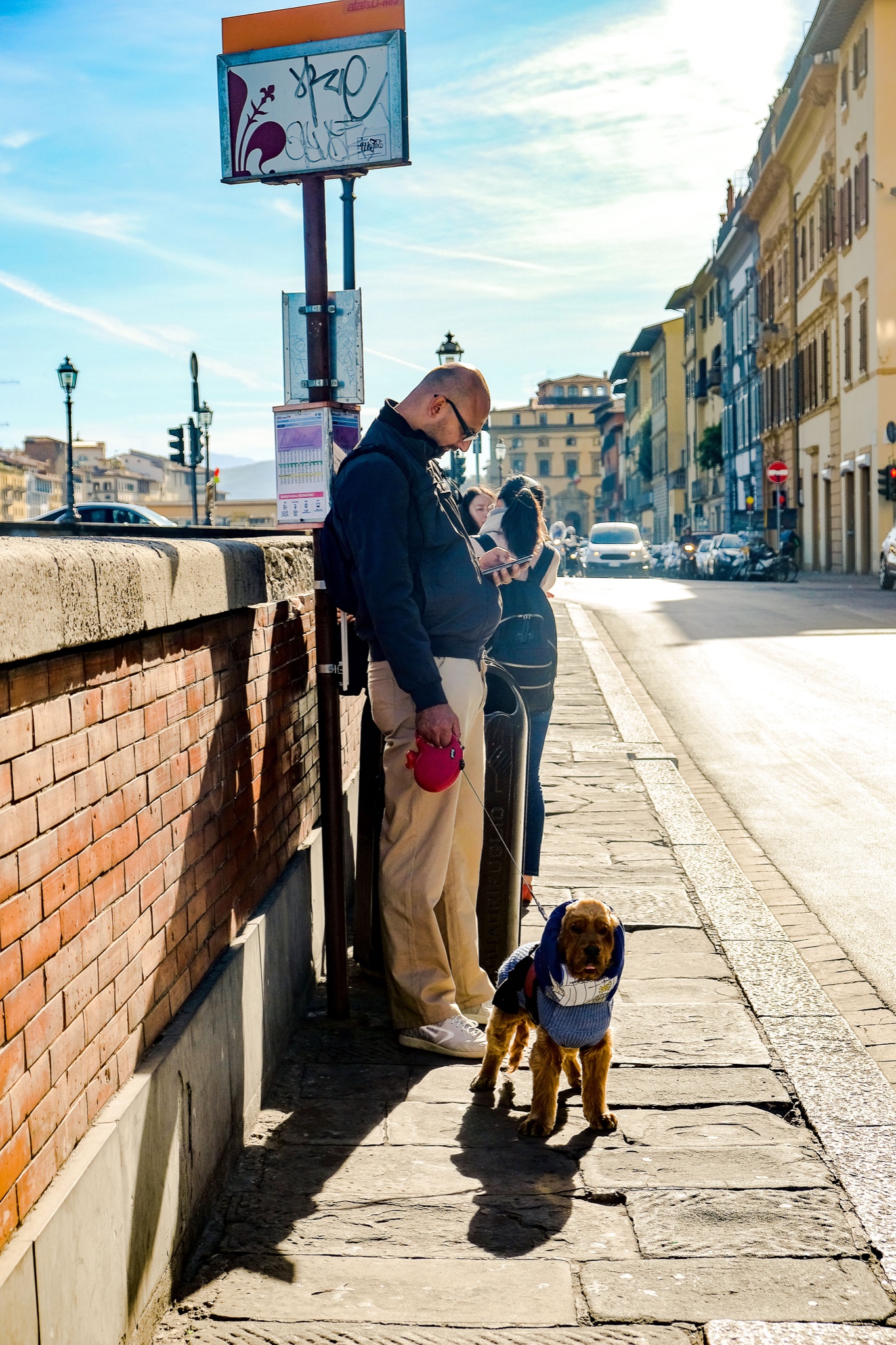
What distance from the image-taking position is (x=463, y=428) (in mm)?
4480

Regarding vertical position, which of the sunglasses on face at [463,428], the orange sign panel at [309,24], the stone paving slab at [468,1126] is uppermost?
the orange sign panel at [309,24]

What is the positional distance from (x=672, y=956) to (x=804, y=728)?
5.75 m

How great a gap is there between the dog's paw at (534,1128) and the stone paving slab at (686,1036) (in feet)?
1.83

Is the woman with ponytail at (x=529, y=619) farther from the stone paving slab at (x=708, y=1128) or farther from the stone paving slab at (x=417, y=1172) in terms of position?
the stone paving slab at (x=417, y=1172)

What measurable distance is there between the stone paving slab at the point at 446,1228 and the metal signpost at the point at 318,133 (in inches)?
53.9

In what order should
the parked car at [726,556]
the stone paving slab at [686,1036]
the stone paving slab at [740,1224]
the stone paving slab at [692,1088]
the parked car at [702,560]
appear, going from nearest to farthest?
the stone paving slab at [740,1224]
the stone paving slab at [692,1088]
the stone paving slab at [686,1036]
the parked car at [726,556]
the parked car at [702,560]

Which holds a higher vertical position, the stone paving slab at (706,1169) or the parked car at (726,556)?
the parked car at (726,556)

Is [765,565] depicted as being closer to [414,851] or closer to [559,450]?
[414,851]

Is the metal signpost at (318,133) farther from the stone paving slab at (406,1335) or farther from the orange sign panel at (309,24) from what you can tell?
the stone paving slab at (406,1335)

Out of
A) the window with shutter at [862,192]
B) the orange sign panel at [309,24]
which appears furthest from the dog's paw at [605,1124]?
the window with shutter at [862,192]

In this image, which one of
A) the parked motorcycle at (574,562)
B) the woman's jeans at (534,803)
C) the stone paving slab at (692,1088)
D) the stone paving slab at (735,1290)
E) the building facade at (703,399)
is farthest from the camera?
the building facade at (703,399)

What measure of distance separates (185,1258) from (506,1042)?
1.32m

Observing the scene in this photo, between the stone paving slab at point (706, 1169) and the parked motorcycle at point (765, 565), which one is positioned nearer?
the stone paving slab at point (706, 1169)

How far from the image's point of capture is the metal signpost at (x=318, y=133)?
4.76m
